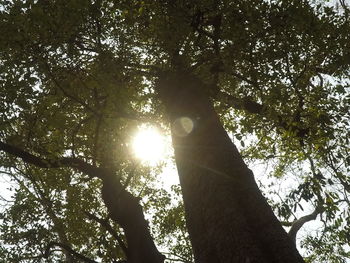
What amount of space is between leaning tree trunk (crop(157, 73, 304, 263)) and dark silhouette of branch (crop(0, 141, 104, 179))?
321 centimetres

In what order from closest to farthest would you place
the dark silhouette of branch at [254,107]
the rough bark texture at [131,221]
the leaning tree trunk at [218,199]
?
the leaning tree trunk at [218,199] → the rough bark texture at [131,221] → the dark silhouette of branch at [254,107]

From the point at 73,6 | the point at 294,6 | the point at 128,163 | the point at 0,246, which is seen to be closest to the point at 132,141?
the point at 128,163

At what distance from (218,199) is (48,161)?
5602mm

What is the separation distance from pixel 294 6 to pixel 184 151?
4461mm

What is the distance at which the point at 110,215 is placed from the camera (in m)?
8.53

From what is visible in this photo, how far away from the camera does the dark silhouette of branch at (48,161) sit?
27.0 feet

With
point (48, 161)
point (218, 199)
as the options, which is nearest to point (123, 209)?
point (48, 161)

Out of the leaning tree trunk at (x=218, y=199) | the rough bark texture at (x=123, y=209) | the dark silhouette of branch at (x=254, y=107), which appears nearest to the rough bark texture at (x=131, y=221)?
the rough bark texture at (x=123, y=209)

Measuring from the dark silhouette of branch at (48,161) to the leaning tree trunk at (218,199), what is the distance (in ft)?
10.5

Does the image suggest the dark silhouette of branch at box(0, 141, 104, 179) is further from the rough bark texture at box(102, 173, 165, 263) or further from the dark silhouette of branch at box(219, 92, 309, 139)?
the dark silhouette of branch at box(219, 92, 309, 139)

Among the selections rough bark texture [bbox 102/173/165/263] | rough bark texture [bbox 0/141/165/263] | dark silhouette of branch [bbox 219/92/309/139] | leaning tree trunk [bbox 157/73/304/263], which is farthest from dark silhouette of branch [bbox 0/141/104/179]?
dark silhouette of branch [bbox 219/92/309/139]

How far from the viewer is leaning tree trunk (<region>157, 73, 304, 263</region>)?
13.0 ft

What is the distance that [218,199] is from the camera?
15.8 feet

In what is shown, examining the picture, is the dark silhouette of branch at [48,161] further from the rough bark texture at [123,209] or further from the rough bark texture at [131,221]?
the rough bark texture at [131,221]
